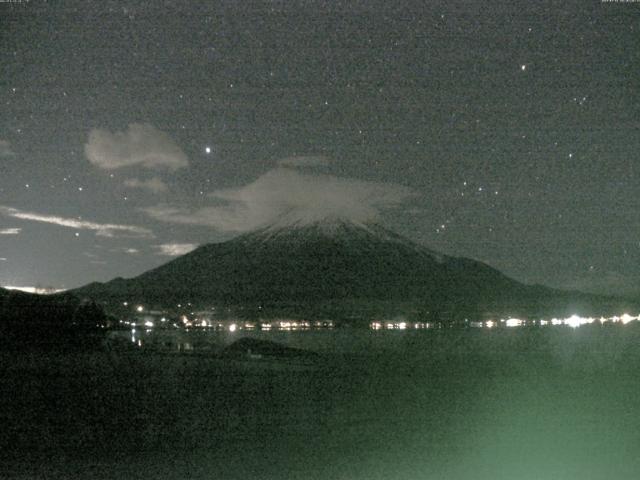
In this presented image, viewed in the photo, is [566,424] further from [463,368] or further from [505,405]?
[463,368]

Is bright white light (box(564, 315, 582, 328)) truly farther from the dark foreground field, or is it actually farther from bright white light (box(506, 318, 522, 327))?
the dark foreground field

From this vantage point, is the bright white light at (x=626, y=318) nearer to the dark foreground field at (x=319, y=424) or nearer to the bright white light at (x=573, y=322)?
the bright white light at (x=573, y=322)

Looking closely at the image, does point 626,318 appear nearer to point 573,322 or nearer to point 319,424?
point 573,322

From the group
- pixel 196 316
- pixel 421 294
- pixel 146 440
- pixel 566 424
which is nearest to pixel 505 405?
pixel 566 424

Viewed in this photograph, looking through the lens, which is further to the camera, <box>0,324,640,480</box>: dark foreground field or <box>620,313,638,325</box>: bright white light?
<box>620,313,638,325</box>: bright white light

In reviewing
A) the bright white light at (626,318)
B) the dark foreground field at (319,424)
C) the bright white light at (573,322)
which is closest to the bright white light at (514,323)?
the bright white light at (573,322)

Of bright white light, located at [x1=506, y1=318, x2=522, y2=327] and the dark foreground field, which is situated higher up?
bright white light, located at [x1=506, y1=318, x2=522, y2=327]

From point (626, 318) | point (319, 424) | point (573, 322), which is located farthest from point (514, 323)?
point (319, 424)

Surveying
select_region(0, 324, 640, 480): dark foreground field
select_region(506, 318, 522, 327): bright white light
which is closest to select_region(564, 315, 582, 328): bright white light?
select_region(506, 318, 522, 327): bright white light

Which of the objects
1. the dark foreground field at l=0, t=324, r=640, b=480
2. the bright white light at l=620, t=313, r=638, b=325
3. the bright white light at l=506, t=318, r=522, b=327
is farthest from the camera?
the bright white light at l=620, t=313, r=638, b=325
